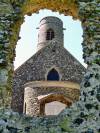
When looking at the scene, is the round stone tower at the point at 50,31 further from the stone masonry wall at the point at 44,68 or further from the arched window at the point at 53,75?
the arched window at the point at 53,75

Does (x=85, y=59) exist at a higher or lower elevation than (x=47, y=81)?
lower

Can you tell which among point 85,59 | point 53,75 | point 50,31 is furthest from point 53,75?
point 85,59

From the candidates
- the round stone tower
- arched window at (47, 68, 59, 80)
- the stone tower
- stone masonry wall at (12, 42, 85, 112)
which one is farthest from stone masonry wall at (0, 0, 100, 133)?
the round stone tower

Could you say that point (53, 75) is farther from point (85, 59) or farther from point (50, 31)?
point (85, 59)

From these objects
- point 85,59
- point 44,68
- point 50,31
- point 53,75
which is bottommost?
point 85,59

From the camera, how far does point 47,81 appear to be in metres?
17.6

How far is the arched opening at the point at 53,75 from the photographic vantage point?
723 inches

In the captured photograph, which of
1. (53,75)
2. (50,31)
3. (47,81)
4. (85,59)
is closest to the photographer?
(85,59)

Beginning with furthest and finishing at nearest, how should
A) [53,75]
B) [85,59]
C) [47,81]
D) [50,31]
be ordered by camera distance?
[50,31] < [53,75] < [47,81] < [85,59]


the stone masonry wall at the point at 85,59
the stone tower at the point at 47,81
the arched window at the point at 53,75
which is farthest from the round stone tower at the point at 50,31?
the stone masonry wall at the point at 85,59

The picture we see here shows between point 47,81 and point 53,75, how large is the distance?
3.19 ft

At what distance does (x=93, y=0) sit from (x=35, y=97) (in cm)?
1206

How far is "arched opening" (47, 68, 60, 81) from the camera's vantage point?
18.4m

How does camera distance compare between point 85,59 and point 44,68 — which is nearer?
point 85,59
